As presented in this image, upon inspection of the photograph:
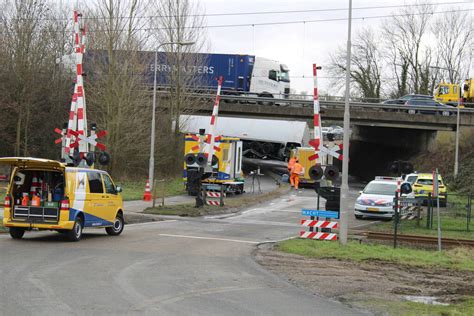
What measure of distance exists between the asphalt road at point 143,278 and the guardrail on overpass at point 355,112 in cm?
3413

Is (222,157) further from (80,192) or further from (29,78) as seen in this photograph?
(80,192)

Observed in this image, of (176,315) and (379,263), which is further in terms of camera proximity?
(379,263)

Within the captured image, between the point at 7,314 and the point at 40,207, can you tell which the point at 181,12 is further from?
the point at 7,314

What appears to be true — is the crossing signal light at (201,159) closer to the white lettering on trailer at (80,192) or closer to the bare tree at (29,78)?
the white lettering on trailer at (80,192)

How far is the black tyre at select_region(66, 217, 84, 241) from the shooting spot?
17.1 m

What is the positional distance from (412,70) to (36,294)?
3194 inches

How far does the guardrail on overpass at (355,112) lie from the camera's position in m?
53.2

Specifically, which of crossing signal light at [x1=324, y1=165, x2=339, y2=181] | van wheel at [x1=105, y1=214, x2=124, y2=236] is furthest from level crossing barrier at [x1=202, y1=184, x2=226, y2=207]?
crossing signal light at [x1=324, y1=165, x2=339, y2=181]

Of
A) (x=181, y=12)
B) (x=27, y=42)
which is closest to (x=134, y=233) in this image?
(x=27, y=42)

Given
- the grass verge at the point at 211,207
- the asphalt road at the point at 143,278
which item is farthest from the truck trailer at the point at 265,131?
the asphalt road at the point at 143,278

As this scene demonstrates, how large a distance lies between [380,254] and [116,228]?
7958 mm

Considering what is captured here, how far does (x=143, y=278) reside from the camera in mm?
11531

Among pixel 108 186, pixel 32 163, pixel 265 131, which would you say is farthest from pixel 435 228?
pixel 265 131

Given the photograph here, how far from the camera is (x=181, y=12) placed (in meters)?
48.4
